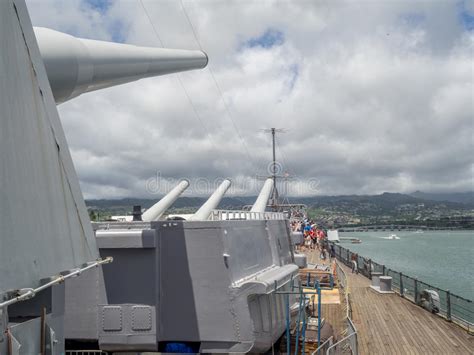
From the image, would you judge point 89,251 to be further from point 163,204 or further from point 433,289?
point 433,289

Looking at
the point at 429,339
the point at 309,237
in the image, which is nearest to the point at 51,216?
the point at 429,339

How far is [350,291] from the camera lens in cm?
1881

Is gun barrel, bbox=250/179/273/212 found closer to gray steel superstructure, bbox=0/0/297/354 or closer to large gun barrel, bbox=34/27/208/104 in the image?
gray steel superstructure, bbox=0/0/297/354

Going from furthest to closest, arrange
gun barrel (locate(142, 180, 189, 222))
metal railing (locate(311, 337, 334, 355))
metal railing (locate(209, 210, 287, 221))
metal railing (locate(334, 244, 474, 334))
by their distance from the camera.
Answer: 1. gun barrel (locate(142, 180, 189, 222))
2. metal railing (locate(334, 244, 474, 334))
3. metal railing (locate(209, 210, 287, 221))
4. metal railing (locate(311, 337, 334, 355))

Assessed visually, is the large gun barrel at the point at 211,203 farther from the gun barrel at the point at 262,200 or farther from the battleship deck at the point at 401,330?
the battleship deck at the point at 401,330

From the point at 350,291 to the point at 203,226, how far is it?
1175 centimetres

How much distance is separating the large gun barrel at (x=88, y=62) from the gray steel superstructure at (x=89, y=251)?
0.04 ft

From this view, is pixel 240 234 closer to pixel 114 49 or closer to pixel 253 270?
pixel 253 270

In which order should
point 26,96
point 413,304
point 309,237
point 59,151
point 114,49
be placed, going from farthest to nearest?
point 309,237, point 413,304, point 114,49, point 59,151, point 26,96

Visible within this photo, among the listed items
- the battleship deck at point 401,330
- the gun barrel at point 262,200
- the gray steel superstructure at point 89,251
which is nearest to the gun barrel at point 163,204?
the gun barrel at point 262,200

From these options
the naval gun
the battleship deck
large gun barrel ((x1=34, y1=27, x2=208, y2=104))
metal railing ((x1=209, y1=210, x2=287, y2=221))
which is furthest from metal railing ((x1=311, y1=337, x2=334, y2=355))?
large gun barrel ((x1=34, y1=27, x2=208, y2=104))

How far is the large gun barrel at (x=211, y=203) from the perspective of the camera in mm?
12953

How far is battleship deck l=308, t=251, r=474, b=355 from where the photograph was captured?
36.1 ft

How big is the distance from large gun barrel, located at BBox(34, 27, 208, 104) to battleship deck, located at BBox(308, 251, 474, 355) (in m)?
8.80
